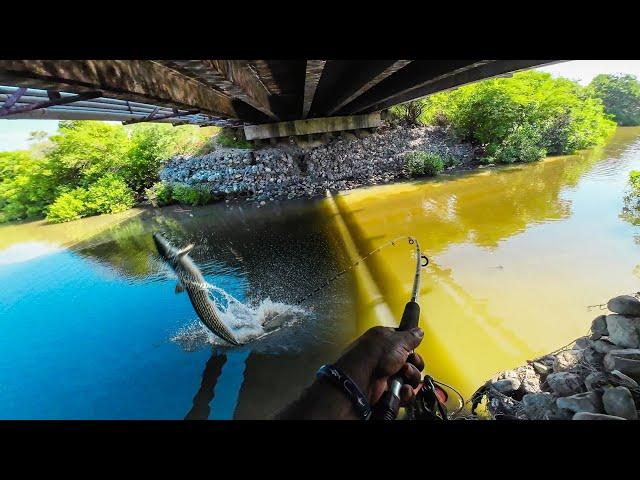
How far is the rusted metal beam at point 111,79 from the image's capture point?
3.30 meters

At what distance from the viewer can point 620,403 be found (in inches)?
124

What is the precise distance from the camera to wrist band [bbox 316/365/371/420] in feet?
4.18

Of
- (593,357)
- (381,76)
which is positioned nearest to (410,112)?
(381,76)

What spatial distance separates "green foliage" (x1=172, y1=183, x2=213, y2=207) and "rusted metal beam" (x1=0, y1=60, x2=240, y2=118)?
1274 cm

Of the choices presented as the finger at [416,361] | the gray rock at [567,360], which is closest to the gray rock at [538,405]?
the gray rock at [567,360]

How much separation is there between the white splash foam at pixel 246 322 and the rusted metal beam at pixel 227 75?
3679 mm

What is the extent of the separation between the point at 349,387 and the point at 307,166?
20.2 m

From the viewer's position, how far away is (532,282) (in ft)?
22.2

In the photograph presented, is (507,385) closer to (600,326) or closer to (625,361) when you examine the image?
(625,361)

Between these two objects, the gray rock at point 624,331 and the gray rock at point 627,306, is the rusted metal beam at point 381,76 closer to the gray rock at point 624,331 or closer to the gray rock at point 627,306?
the gray rock at point 627,306

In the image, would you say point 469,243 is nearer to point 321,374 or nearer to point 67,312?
point 321,374

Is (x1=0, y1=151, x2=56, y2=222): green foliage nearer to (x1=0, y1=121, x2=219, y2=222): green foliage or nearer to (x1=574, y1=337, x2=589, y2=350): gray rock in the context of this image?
(x1=0, y1=121, x2=219, y2=222): green foliage
